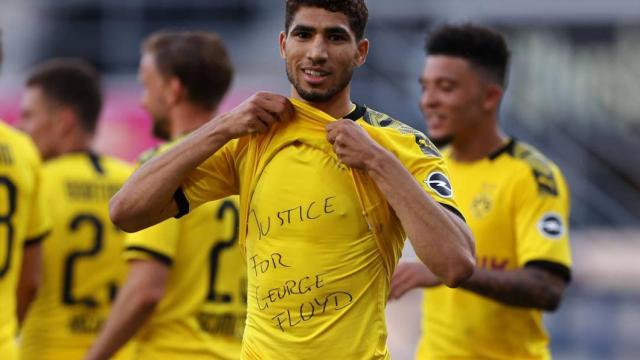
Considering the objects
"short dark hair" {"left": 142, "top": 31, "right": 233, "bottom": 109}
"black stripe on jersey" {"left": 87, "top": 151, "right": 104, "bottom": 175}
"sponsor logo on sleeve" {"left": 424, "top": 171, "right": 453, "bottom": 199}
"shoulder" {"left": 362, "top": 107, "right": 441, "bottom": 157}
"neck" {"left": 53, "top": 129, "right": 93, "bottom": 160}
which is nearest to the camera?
"sponsor logo on sleeve" {"left": 424, "top": 171, "right": 453, "bottom": 199}

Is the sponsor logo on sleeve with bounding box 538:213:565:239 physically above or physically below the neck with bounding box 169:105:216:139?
below

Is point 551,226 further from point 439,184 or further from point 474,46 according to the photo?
point 439,184

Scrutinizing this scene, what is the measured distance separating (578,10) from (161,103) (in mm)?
14698

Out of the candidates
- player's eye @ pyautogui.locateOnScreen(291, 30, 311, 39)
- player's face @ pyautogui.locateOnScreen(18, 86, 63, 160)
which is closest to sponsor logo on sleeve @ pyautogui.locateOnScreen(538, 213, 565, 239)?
player's eye @ pyautogui.locateOnScreen(291, 30, 311, 39)

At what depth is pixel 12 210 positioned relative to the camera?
238 inches

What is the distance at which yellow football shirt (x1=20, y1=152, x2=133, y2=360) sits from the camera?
685 cm

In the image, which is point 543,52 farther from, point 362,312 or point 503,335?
point 362,312

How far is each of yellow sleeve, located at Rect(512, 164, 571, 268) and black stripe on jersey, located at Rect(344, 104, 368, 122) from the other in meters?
1.86

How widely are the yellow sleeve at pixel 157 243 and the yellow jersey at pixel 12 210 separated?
0.60 metres

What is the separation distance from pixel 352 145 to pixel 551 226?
2.19 metres

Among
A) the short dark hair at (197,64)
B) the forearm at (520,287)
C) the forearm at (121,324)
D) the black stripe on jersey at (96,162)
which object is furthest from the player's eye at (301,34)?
the black stripe on jersey at (96,162)

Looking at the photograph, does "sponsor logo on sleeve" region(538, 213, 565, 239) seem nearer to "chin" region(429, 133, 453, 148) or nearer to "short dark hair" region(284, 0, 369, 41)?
"chin" region(429, 133, 453, 148)

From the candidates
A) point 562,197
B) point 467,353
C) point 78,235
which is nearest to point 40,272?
point 78,235

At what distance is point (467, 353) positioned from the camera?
613cm
